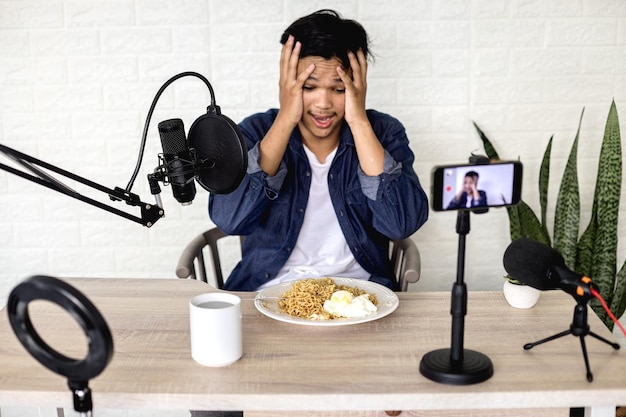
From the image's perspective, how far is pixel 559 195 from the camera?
2531 millimetres

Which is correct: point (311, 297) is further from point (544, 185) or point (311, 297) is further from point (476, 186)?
point (544, 185)

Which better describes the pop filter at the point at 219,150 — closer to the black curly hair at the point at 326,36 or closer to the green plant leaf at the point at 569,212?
the black curly hair at the point at 326,36

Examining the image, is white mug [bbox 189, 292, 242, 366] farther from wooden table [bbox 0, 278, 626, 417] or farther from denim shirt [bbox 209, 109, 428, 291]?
denim shirt [bbox 209, 109, 428, 291]

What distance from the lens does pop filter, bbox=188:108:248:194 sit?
4.74 ft

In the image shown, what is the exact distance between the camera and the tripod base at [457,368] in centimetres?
133

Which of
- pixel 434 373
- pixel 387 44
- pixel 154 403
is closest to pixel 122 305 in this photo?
pixel 154 403

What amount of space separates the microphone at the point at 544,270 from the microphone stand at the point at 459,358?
0.16 m

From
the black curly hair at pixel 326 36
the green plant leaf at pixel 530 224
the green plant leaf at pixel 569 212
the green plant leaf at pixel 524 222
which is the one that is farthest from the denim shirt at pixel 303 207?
the green plant leaf at pixel 569 212

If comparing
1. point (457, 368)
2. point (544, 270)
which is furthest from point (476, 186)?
point (457, 368)

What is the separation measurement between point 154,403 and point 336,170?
113cm

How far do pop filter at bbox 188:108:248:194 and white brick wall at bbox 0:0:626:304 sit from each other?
3.87 feet

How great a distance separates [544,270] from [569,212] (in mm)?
1198

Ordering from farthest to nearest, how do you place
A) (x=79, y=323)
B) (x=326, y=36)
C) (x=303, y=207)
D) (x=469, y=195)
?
(x=303, y=207), (x=326, y=36), (x=469, y=195), (x=79, y=323)

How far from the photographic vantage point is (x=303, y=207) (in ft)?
7.41
